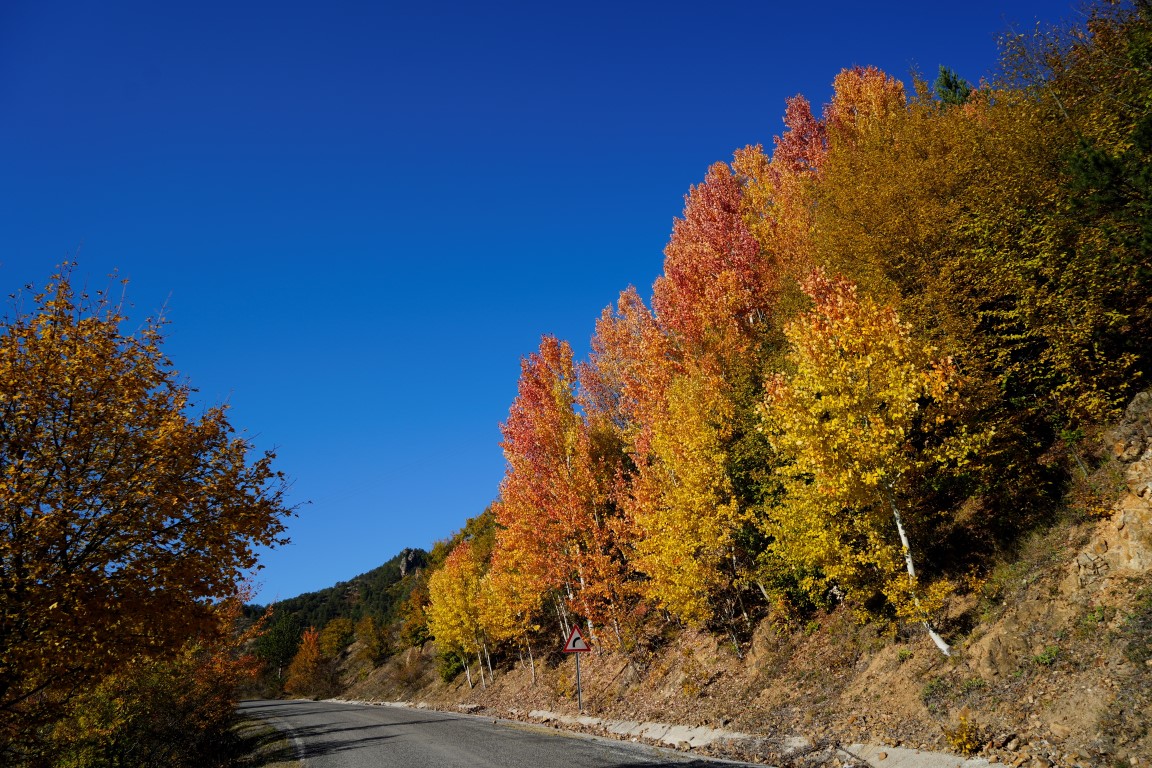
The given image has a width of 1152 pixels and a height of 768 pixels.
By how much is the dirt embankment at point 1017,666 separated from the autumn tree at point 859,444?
1428 mm

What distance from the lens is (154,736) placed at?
19469 mm

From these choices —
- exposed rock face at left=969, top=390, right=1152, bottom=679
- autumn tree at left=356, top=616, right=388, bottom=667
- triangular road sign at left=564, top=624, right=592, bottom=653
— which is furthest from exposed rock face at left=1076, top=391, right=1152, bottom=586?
autumn tree at left=356, top=616, right=388, bottom=667

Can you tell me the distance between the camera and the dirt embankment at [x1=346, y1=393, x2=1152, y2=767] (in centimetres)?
880

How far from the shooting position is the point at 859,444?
13.6 meters

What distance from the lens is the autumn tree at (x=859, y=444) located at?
13633mm

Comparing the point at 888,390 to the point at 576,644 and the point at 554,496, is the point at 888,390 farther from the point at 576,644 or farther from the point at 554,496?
the point at 554,496

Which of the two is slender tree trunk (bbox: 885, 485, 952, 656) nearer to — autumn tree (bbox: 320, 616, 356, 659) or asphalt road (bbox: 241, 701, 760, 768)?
asphalt road (bbox: 241, 701, 760, 768)

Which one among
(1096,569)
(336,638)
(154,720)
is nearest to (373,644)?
(336,638)

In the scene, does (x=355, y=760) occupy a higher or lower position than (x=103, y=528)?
lower

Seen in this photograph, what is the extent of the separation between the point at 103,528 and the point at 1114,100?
1124 inches

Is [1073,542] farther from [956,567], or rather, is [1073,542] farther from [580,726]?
[580,726]

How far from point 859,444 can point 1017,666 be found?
17.2ft

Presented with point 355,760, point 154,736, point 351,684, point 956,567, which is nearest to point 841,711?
point 956,567

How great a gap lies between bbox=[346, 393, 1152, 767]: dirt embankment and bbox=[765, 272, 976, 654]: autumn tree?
1.43 meters
